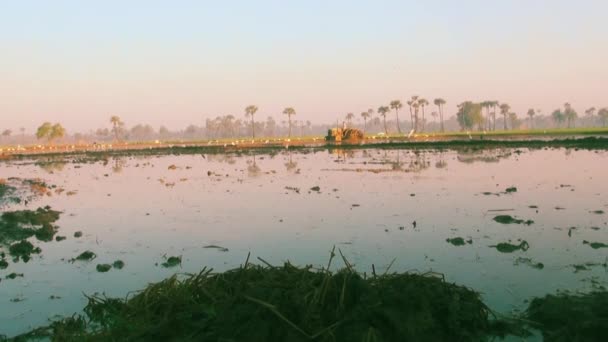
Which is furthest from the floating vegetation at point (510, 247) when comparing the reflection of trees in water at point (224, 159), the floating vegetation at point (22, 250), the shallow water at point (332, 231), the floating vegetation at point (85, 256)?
the reflection of trees in water at point (224, 159)

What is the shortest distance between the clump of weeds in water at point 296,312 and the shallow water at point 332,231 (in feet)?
4.38

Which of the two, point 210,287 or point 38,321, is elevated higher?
point 210,287

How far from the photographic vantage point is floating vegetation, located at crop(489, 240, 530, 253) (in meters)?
11.1

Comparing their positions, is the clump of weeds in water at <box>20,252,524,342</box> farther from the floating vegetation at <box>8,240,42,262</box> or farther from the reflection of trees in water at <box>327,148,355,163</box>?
the reflection of trees in water at <box>327,148,355,163</box>

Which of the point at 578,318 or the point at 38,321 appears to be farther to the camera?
the point at 38,321

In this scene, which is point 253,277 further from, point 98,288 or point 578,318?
point 578,318

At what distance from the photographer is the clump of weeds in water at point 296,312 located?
5914 millimetres

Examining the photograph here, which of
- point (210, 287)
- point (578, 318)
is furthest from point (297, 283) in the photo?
point (578, 318)

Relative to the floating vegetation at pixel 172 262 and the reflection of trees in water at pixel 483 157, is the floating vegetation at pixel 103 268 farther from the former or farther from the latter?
the reflection of trees in water at pixel 483 157

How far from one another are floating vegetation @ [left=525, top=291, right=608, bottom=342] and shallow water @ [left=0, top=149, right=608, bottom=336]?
0.54 metres

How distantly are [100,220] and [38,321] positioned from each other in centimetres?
1076

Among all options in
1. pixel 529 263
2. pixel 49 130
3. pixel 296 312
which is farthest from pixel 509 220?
pixel 49 130

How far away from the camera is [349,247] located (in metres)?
12.1

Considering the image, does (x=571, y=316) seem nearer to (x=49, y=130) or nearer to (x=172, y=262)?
(x=172, y=262)
